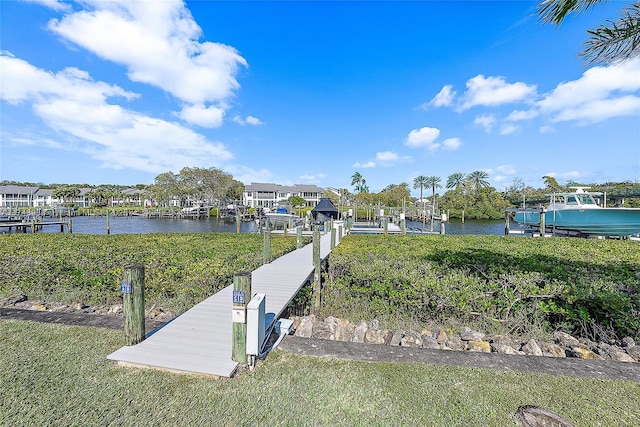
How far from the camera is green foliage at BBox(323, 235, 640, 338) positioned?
17.6ft

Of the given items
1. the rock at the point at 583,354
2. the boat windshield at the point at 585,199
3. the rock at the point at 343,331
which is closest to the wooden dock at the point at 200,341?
the rock at the point at 343,331

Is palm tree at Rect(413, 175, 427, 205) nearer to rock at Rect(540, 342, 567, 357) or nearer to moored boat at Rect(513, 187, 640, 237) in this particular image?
moored boat at Rect(513, 187, 640, 237)

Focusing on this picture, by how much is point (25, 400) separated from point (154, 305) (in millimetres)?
3195

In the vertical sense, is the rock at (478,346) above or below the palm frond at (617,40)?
below

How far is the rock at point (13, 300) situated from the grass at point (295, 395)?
3.12 metres

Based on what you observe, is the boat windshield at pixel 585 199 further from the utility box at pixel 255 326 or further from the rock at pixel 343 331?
the utility box at pixel 255 326

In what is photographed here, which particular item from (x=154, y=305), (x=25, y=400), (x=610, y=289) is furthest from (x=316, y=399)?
(x=610, y=289)

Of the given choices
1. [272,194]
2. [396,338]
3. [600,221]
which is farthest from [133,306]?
[272,194]

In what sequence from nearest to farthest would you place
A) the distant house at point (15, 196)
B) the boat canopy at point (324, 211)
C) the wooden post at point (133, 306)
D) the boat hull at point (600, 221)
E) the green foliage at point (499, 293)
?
1. the wooden post at point (133, 306)
2. the green foliage at point (499, 293)
3. the boat hull at point (600, 221)
4. the boat canopy at point (324, 211)
5. the distant house at point (15, 196)

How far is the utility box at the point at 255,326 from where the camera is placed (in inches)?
138

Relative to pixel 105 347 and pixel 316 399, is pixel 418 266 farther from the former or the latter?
pixel 105 347

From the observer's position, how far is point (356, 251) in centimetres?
1060

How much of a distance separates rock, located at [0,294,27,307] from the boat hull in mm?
Answer: 27954

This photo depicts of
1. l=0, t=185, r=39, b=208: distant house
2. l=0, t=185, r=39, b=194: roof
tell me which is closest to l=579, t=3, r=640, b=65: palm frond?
l=0, t=185, r=39, b=208: distant house
